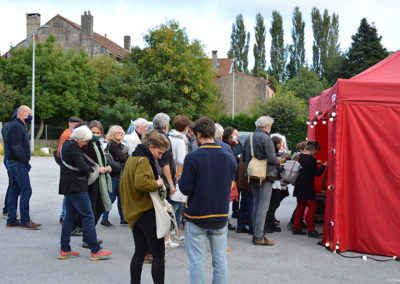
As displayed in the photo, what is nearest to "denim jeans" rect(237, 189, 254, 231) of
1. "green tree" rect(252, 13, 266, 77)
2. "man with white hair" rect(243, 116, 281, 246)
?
"man with white hair" rect(243, 116, 281, 246)

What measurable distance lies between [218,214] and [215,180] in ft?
1.03

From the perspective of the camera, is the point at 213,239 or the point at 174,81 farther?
the point at 174,81

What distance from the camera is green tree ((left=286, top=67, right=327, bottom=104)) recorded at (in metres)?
57.9

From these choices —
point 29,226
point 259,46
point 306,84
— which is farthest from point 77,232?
point 259,46

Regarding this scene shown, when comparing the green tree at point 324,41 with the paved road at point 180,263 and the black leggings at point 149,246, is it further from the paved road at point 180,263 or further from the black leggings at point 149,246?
the black leggings at point 149,246

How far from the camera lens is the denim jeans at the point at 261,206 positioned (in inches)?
264

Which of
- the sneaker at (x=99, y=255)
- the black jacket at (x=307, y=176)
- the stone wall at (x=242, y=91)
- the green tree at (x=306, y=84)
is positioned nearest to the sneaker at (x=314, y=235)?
the black jacket at (x=307, y=176)

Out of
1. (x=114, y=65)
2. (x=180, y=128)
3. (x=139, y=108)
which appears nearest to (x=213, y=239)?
(x=180, y=128)

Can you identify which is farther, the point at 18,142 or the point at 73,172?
the point at 18,142

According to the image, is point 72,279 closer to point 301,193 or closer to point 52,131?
point 301,193

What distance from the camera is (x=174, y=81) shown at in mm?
36906

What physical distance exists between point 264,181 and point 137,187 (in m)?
3.12

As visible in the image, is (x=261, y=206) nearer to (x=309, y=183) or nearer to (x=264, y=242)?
(x=264, y=242)

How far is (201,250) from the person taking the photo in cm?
394
